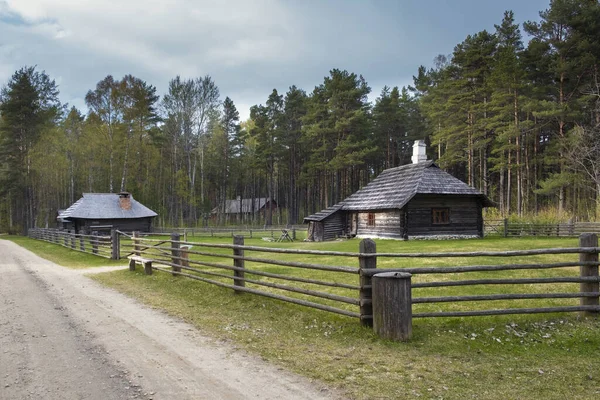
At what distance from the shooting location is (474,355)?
5039 mm

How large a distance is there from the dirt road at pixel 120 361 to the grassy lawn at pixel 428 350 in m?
0.42

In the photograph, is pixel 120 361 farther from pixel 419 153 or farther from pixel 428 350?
pixel 419 153

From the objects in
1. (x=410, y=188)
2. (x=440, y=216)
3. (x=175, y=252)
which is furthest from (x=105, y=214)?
(x=440, y=216)

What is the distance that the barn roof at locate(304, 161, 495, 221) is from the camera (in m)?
25.1

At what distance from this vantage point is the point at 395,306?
5535 mm

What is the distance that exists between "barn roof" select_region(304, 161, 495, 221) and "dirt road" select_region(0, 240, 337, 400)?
1988 centimetres

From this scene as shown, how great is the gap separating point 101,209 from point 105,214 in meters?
0.78

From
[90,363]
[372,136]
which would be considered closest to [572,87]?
[372,136]

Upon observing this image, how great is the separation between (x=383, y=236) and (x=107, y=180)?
128ft

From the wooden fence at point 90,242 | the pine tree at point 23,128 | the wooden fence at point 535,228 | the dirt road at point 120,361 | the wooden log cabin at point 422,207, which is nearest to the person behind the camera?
the dirt road at point 120,361

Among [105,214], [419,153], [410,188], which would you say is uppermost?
[419,153]

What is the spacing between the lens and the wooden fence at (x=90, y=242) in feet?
58.2

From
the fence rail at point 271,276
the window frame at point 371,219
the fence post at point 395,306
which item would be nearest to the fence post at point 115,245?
the fence rail at point 271,276

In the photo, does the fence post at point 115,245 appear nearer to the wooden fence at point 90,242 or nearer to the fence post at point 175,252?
the wooden fence at point 90,242
